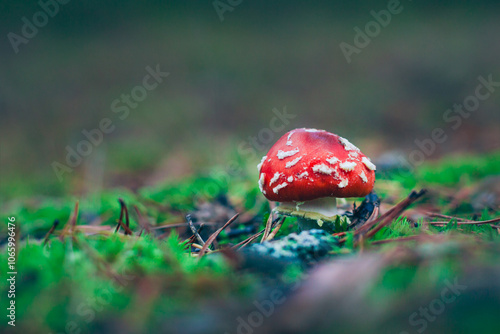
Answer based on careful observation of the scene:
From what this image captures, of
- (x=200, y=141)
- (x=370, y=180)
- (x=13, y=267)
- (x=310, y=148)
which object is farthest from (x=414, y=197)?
(x=200, y=141)

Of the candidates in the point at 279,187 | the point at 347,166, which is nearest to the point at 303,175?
the point at 279,187

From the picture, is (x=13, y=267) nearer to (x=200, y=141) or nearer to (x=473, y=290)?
(x=473, y=290)

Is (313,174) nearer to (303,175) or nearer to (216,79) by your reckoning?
(303,175)

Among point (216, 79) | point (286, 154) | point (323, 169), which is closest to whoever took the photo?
point (323, 169)

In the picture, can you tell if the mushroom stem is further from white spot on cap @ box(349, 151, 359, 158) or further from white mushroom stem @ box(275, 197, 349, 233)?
white spot on cap @ box(349, 151, 359, 158)

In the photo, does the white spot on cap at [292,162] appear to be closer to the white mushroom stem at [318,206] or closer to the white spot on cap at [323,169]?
the white spot on cap at [323,169]

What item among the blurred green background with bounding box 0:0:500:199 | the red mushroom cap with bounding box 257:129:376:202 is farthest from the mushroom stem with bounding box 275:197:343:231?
the blurred green background with bounding box 0:0:500:199
